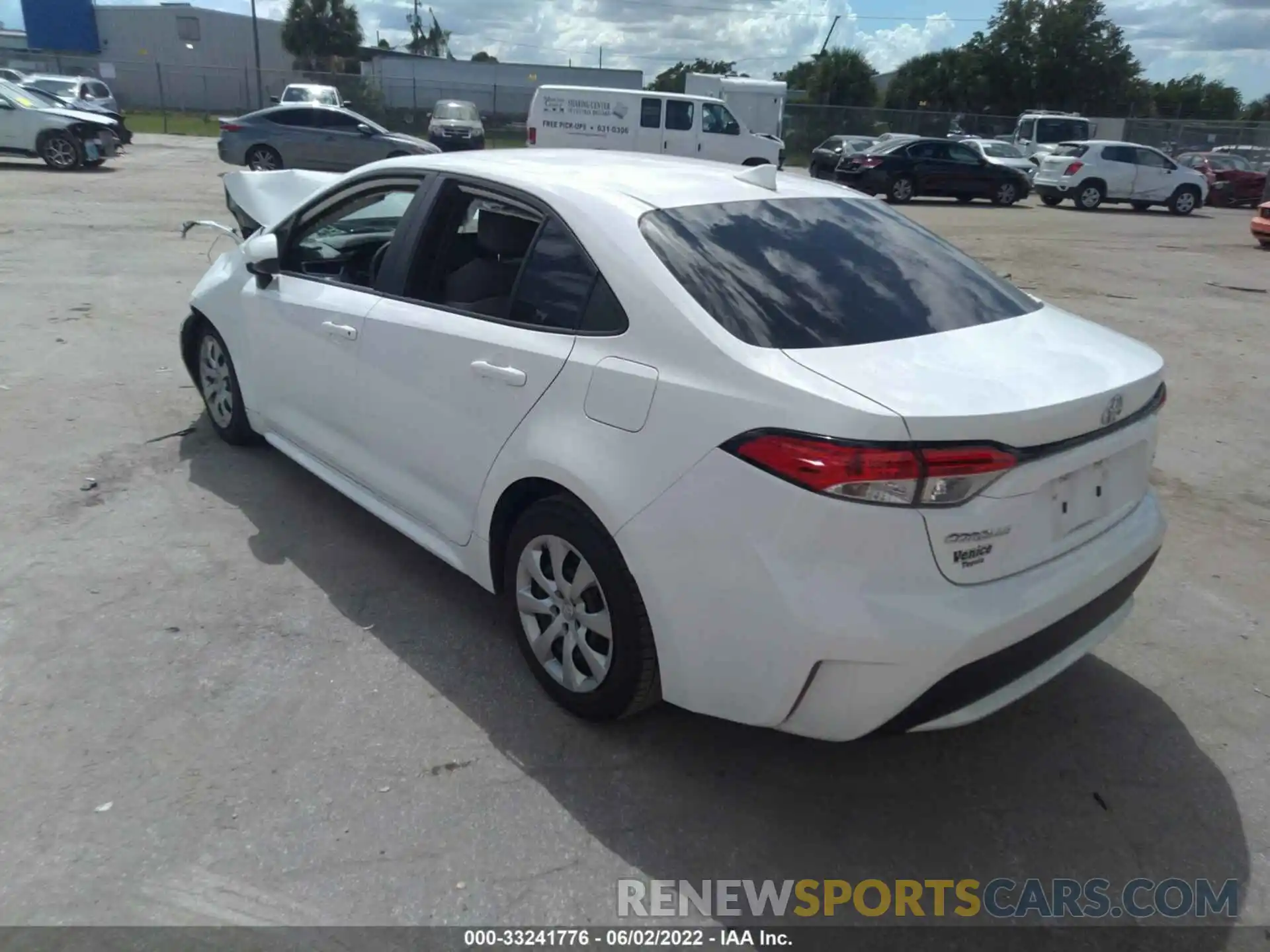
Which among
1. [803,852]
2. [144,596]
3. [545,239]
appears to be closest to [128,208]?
[144,596]

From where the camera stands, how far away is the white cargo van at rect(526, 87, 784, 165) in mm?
23656

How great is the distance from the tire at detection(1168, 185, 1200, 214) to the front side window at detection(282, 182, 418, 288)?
2590 cm

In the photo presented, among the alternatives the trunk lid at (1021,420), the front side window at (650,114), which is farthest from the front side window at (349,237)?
the front side window at (650,114)

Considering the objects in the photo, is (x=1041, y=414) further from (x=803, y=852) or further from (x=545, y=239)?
(x=545, y=239)

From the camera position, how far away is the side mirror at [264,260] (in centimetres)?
439

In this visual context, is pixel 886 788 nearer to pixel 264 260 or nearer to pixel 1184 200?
pixel 264 260

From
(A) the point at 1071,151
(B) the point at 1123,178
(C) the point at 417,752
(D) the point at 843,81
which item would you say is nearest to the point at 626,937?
(C) the point at 417,752

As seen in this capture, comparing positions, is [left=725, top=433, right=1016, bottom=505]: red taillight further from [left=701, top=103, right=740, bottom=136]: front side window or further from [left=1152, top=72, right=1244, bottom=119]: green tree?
[left=1152, top=72, right=1244, bottom=119]: green tree

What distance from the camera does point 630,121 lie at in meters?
23.8

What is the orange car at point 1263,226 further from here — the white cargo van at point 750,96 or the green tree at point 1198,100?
the green tree at point 1198,100

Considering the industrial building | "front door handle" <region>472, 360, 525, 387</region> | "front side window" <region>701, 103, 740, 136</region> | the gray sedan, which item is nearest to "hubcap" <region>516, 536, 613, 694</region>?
"front door handle" <region>472, 360, 525, 387</region>

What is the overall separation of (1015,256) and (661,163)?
1250cm

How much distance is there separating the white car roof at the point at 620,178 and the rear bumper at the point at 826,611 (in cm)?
111

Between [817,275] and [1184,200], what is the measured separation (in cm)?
2670
